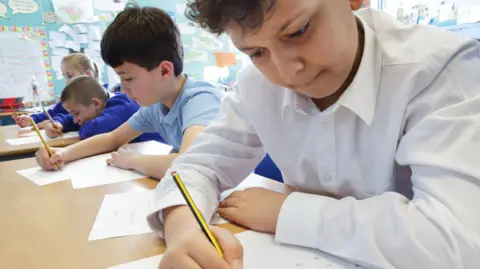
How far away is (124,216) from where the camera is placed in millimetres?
674

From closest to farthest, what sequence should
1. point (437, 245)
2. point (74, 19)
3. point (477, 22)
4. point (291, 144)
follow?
point (437, 245) < point (291, 144) < point (477, 22) < point (74, 19)

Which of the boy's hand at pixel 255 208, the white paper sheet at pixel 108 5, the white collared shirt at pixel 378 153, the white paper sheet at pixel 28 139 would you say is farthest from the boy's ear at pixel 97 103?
the white paper sheet at pixel 108 5

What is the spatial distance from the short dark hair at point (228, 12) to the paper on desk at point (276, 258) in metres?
0.30

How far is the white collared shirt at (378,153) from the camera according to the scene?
411 millimetres

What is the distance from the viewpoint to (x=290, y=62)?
1.57ft

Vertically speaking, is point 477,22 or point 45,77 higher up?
point 477,22

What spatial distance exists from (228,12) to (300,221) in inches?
11.6

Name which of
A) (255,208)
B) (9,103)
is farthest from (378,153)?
(9,103)

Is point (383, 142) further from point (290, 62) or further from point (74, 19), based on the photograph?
point (74, 19)

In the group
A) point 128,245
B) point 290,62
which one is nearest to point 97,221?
point 128,245

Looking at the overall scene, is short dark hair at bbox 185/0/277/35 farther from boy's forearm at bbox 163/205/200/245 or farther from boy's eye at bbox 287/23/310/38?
boy's forearm at bbox 163/205/200/245

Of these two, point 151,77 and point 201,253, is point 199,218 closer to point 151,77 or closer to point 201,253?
point 201,253

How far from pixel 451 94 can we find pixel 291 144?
0.27 m

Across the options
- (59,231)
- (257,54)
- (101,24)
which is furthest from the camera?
(101,24)
